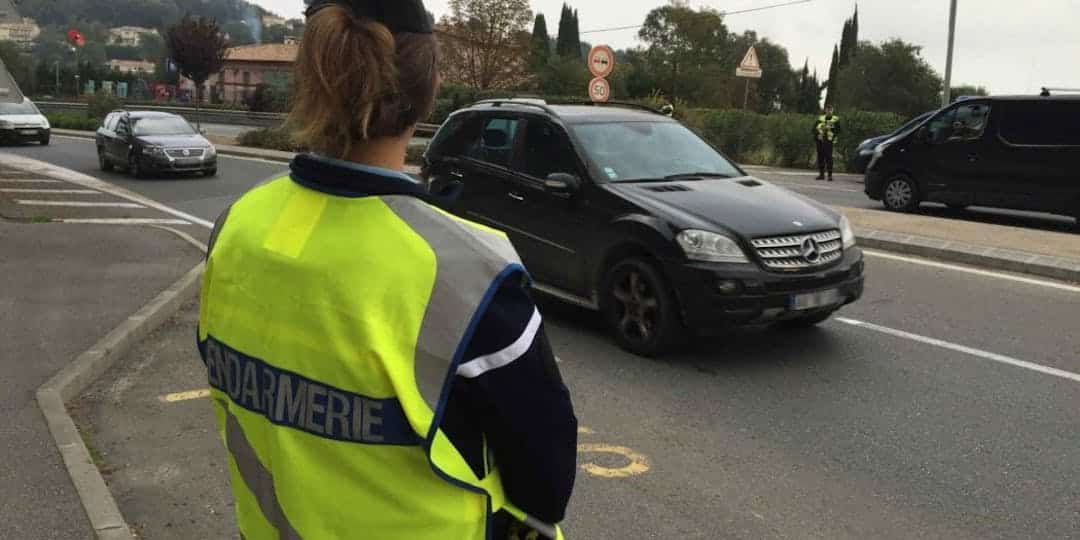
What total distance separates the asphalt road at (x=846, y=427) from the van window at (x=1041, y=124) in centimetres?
630

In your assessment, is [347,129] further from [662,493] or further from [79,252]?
[79,252]

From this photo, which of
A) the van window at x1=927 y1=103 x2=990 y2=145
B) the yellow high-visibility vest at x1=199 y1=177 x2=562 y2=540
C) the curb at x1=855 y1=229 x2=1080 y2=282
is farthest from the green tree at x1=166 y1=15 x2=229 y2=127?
the yellow high-visibility vest at x1=199 y1=177 x2=562 y2=540

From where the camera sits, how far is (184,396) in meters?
5.59

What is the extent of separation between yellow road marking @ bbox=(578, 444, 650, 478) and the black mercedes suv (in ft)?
5.12

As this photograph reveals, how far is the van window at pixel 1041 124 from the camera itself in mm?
13422

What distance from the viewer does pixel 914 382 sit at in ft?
19.9

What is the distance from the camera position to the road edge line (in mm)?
3803

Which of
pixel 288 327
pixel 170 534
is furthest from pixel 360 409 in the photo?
pixel 170 534

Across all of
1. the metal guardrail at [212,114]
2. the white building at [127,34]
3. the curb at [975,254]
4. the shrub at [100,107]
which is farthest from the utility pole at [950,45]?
the white building at [127,34]

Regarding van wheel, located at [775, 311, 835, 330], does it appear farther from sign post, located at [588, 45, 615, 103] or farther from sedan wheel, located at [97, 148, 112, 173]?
sedan wheel, located at [97, 148, 112, 173]

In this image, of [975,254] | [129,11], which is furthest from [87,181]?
[129,11]

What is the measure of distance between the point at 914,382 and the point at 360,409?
536cm

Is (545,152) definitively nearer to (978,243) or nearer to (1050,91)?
(978,243)

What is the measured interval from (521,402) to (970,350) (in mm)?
6173
